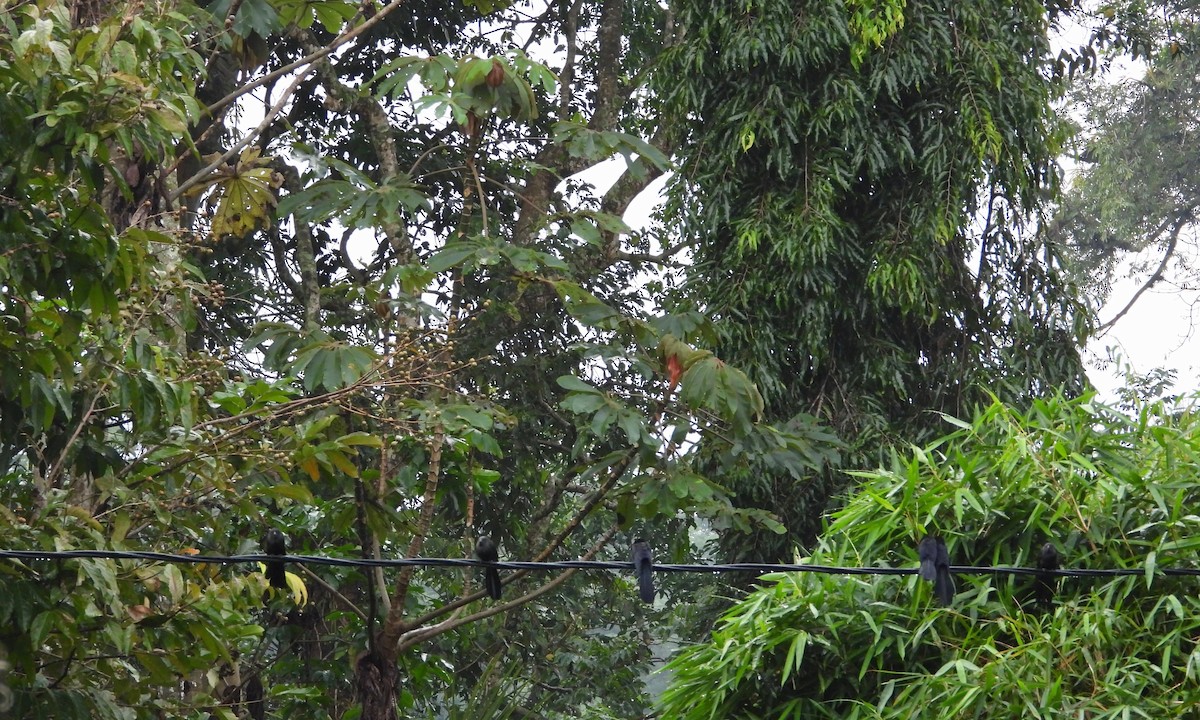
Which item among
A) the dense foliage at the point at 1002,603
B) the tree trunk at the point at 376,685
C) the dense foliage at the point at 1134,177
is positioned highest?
the dense foliage at the point at 1134,177

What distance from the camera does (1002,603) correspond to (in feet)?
8.85

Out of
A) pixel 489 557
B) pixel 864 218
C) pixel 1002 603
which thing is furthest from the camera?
pixel 864 218

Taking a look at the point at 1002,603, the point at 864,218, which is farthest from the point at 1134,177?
the point at 1002,603

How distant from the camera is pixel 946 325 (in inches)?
228

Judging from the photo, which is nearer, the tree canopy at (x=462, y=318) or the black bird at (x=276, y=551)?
the black bird at (x=276, y=551)

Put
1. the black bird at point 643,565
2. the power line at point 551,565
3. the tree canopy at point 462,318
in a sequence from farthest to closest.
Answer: the tree canopy at point 462,318
the black bird at point 643,565
the power line at point 551,565

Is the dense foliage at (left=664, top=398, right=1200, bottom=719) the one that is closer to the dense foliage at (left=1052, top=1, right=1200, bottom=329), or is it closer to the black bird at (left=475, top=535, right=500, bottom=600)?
the black bird at (left=475, top=535, right=500, bottom=600)

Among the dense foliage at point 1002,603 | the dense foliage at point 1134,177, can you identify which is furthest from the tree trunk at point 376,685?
the dense foliage at point 1134,177

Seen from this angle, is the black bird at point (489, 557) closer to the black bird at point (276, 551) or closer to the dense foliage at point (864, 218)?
the black bird at point (276, 551)

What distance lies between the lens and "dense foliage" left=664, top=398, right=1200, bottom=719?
2553mm

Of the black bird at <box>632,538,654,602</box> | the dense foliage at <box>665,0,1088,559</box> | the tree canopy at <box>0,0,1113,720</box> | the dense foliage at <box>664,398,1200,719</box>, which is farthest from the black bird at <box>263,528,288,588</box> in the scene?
the dense foliage at <box>665,0,1088,559</box>

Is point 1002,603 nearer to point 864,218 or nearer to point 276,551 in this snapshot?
point 276,551

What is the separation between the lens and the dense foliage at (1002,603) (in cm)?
255

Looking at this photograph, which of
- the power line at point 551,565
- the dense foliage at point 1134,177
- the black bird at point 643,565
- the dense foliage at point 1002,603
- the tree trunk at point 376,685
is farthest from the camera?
the dense foliage at point 1134,177
